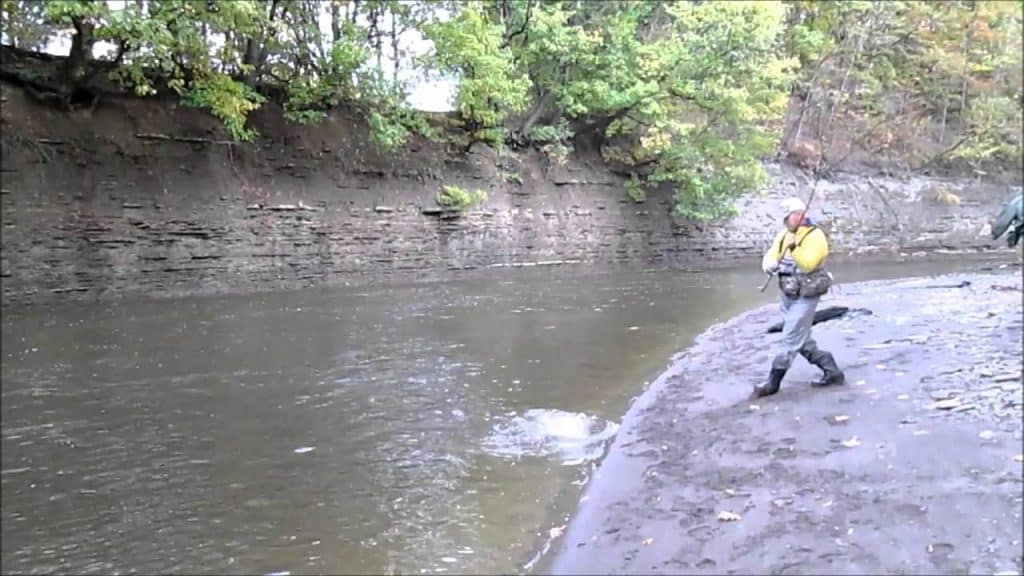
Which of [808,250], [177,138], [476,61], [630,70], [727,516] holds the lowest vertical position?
[727,516]

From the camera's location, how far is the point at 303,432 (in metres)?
6.79

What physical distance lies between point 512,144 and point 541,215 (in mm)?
2231

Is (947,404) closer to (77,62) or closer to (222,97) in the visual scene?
(222,97)

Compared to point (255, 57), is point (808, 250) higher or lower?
lower

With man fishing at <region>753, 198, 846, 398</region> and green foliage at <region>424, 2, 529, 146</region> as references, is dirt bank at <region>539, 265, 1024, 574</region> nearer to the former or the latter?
man fishing at <region>753, 198, 846, 398</region>

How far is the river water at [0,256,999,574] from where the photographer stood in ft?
15.3

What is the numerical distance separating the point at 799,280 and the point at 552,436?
2.46 m

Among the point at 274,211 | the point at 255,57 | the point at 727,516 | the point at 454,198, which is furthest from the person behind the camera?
the point at 454,198

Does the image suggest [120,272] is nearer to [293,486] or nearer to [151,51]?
[151,51]

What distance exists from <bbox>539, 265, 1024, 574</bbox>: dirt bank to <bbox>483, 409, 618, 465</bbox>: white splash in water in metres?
0.22

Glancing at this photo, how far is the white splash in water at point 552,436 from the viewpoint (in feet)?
20.7

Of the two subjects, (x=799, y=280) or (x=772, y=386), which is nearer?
(x=799, y=280)

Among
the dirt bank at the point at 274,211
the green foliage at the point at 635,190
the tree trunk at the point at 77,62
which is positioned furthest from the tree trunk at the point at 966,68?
the tree trunk at the point at 77,62

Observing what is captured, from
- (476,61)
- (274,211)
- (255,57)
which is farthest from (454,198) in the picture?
(255,57)
